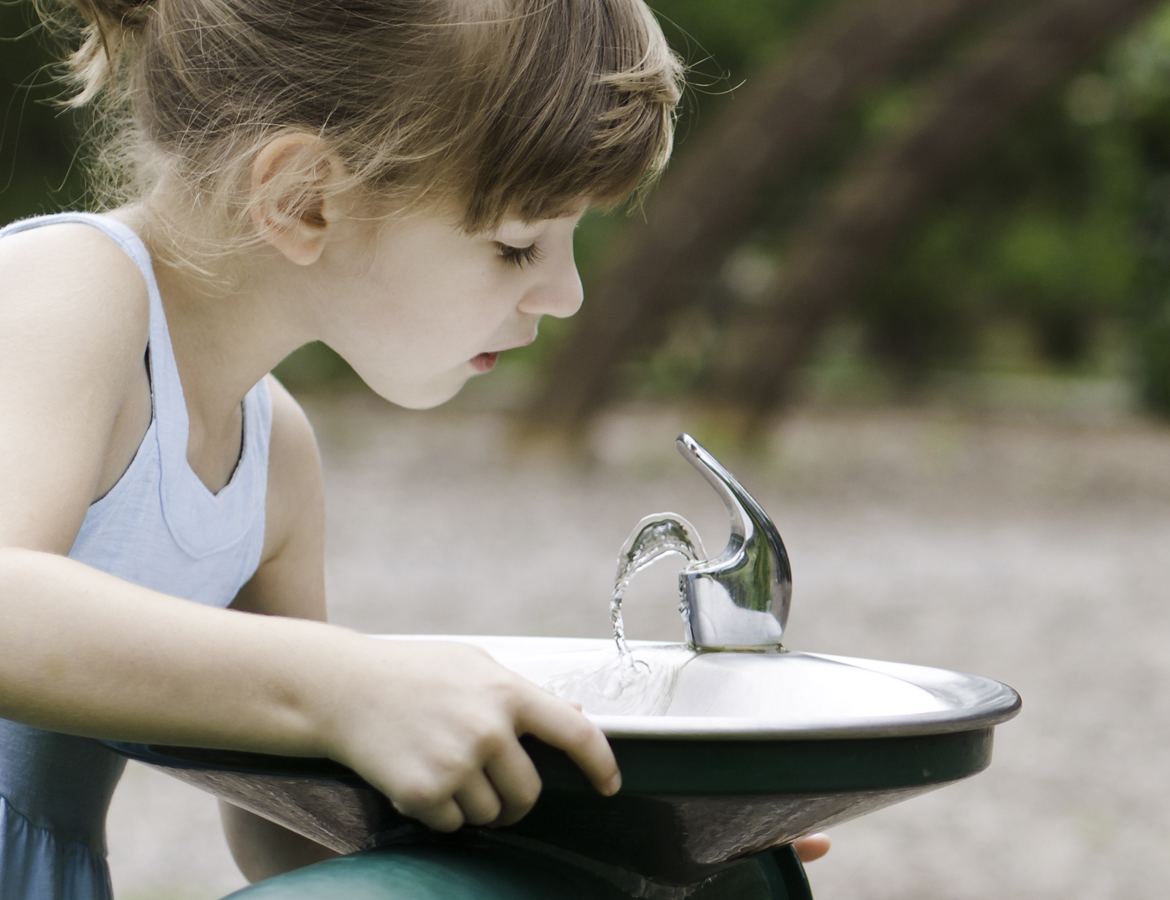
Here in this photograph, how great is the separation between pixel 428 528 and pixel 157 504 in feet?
13.6

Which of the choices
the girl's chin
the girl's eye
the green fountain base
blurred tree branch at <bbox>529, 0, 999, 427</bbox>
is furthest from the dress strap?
blurred tree branch at <bbox>529, 0, 999, 427</bbox>

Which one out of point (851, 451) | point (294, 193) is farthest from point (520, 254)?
point (851, 451)

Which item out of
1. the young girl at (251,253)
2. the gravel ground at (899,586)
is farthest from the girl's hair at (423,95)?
the gravel ground at (899,586)

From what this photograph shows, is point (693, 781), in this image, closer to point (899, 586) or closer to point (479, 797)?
point (479, 797)

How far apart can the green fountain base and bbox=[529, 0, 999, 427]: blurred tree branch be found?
5.69m

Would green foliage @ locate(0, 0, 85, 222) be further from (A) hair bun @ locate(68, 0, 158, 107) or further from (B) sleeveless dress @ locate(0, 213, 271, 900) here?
(B) sleeveless dress @ locate(0, 213, 271, 900)

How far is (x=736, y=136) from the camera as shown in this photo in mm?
6352

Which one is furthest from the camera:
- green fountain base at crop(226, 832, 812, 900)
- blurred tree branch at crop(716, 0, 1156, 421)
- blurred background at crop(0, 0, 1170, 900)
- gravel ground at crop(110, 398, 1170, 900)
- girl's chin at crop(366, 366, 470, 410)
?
blurred tree branch at crop(716, 0, 1156, 421)

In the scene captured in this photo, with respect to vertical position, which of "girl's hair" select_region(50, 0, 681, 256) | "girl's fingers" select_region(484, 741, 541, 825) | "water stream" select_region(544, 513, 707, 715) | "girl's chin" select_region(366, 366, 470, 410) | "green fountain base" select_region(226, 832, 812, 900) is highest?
"girl's hair" select_region(50, 0, 681, 256)

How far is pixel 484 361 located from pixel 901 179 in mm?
5477

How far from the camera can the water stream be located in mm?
827

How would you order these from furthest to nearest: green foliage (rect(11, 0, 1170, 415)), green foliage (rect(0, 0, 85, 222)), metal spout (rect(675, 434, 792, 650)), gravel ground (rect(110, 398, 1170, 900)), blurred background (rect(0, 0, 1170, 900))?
green foliage (rect(0, 0, 85, 222))
green foliage (rect(11, 0, 1170, 415))
blurred background (rect(0, 0, 1170, 900))
gravel ground (rect(110, 398, 1170, 900))
metal spout (rect(675, 434, 792, 650))

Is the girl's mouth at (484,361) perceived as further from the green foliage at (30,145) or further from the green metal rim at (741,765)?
the green foliage at (30,145)

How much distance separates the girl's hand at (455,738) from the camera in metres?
0.53
